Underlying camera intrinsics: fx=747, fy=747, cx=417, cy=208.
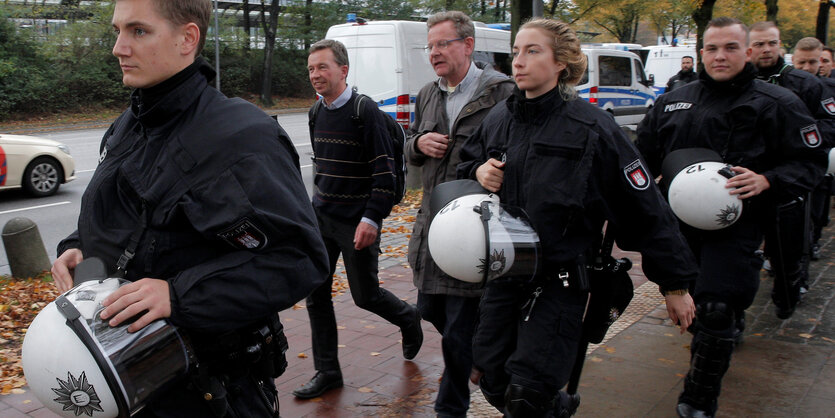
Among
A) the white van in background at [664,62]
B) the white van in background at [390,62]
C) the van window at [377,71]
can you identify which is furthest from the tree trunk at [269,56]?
the van window at [377,71]

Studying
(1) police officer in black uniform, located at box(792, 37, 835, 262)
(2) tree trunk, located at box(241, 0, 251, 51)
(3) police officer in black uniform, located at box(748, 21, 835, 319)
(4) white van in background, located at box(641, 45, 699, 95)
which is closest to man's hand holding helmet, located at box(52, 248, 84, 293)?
(3) police officer in black uniform, located at box(748, 21, 835, 319)

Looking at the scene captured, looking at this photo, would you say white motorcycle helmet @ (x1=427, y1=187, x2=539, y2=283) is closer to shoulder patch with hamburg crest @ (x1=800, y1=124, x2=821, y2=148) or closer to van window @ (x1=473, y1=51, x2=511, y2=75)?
shoulder patch with hamburg crest @ (x1=800, y1=124, x2=821, y2=148)

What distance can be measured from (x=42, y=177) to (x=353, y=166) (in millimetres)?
9611

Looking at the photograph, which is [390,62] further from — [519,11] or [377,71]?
[519,11]

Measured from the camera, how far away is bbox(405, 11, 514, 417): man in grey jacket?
372 centimetres

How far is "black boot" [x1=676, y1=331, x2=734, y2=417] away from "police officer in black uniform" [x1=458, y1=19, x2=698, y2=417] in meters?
0.79

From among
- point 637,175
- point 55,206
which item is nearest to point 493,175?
point 637,175

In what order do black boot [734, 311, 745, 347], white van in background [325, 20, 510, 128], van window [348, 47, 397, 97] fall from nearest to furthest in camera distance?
black boot [734, 311, 745, 347] < white van in background [325, 20, 510, 128] < van window [348, 47, 397, 97]

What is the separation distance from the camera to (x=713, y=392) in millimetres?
3734

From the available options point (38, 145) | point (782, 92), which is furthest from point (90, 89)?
point (782, 92)

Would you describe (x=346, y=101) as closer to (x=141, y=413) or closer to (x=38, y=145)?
(x=141, y=413)

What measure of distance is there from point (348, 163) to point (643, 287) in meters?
3.41

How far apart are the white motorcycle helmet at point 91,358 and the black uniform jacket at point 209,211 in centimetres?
10

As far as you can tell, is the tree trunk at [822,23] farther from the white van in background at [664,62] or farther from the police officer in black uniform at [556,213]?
the police officer in black uniform at [556,213]
